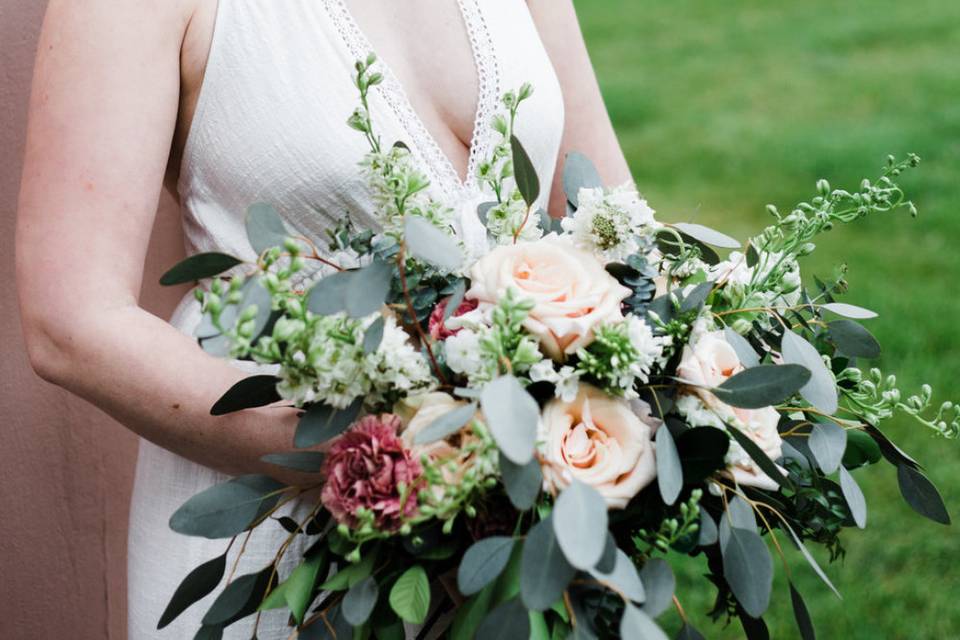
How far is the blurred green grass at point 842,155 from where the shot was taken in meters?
3.05

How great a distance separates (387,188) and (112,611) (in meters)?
1.18

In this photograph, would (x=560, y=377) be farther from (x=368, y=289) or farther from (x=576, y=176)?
(x=576, y=176)

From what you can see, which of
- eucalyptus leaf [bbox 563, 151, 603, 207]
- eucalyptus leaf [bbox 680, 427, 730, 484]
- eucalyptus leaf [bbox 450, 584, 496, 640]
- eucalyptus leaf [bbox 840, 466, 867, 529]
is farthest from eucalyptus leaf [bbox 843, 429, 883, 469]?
eucalyptus leaf [bbox 450, 584, 496, 640]

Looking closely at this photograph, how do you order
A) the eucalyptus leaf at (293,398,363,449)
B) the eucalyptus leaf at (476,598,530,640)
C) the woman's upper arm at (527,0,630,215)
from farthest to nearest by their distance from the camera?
the woman's upper arm at (527,0,630,215) < the eucalyptus leaf at (293,398,363,449) < the eucalyptus leaf at (476,598,530,640)

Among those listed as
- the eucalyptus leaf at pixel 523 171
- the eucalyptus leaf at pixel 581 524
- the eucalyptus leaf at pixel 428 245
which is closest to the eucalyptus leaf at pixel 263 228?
the eucalyptus leaf at pixel 428 245

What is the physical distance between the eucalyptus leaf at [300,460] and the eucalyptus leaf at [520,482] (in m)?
0.26

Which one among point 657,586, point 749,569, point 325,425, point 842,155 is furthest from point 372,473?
point 842,155

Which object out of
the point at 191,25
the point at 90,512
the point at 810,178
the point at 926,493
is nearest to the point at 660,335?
the point at 926,493

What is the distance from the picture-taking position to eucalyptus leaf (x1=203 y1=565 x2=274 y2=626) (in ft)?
3.87

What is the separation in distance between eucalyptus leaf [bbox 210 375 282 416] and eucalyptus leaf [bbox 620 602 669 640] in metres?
0.45

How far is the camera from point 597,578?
978 mm

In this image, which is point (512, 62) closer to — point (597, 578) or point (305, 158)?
→ point (305, 158)

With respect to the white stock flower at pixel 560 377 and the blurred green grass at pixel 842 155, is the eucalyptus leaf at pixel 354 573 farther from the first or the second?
the blurred green grass at pixel 842 155

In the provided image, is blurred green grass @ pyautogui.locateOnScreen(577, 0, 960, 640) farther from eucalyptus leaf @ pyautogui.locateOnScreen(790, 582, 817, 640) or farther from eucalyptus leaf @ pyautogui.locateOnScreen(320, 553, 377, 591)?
eucalyptus leaf @ pyautogui.locateOnScreen(320, 553, 377, 591)
